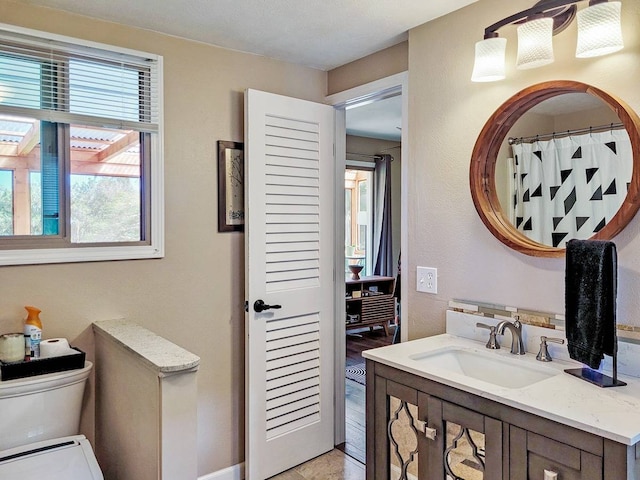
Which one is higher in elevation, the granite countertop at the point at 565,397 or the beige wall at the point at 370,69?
the beige wall at the point at 370,69

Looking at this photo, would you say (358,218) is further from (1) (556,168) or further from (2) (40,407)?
(2) (40,407)

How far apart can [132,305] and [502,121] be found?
1.88 m

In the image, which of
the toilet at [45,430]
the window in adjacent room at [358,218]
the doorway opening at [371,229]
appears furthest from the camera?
the window in adjacent room at [358,218]

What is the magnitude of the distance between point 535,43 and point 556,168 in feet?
1.55

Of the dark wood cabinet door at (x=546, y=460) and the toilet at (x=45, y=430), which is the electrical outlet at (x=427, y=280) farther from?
the toilet at (x=45, y=430)

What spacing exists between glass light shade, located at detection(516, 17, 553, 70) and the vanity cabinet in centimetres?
121

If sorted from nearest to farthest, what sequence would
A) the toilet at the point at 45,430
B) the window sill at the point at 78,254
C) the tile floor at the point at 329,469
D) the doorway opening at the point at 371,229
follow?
the toilet at the point at 45,430
the window sill at the point at 78,254
the tile floor at the point at 329,469
the doorway opening at the point at 371,229

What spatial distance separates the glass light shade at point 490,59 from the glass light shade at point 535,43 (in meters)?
0.09

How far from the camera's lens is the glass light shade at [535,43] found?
166 centimetres

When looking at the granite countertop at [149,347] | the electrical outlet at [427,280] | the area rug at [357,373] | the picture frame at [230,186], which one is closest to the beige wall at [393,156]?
the area rug at [357,373]

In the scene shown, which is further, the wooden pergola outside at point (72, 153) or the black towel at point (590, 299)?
the wooden pergola outside at point (72, 153)

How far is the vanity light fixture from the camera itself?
4.91 feet

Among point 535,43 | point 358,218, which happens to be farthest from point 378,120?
point 535,43

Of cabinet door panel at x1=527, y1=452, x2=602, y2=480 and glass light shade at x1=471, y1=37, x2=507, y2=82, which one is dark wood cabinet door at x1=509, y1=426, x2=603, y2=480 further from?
glass light shade at x1=471, y1=37, x2=507, y2=82
